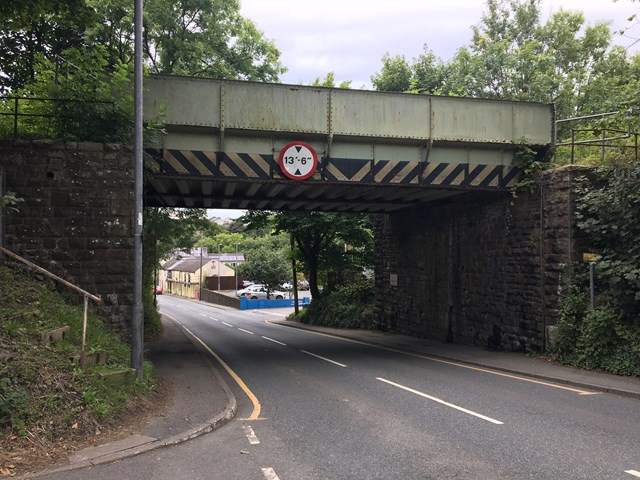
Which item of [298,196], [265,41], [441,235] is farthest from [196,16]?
[441,235]

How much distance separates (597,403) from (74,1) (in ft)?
39.2

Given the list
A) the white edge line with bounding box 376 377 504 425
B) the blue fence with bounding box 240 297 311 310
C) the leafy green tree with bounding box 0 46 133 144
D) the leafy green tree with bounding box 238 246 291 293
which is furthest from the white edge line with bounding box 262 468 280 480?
the leafy green tree with bounding box 238 246 291 293

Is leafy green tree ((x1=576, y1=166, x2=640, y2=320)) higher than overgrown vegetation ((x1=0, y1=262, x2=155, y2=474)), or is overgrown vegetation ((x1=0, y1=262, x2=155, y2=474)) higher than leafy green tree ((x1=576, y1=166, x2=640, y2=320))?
leafy green tree ((x1=576, y1=166, x2=640, y2=320))

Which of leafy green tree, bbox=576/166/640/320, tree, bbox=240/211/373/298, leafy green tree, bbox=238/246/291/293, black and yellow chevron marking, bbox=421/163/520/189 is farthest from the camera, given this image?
leafy green tree, bbox=238/246/291/293

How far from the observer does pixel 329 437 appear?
702 centimetres

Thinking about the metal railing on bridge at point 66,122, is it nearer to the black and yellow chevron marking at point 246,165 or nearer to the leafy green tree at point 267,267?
the black and yellow chevron marking at point 246,165

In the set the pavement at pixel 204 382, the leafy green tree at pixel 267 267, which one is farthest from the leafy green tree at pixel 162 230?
the leafy green tree at pixel 267 267

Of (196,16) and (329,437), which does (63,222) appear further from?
(196,16)

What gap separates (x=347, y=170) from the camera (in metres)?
14.5

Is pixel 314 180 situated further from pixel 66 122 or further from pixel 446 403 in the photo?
pixel 446 403

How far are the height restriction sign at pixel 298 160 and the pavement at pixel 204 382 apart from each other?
542 centimetres

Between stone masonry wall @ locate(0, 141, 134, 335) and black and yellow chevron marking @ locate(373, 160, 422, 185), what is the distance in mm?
6551

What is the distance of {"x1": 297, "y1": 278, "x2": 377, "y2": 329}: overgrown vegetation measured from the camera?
28375 mm

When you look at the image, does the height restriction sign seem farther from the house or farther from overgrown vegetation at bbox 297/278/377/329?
the house
